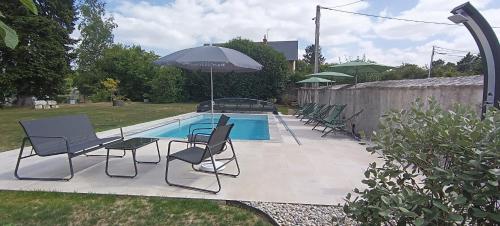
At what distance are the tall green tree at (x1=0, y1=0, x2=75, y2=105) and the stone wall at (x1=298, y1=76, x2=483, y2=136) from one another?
749 inches

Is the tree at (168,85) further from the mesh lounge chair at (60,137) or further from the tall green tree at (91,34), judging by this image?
the mesh lounge chair at (60,137)

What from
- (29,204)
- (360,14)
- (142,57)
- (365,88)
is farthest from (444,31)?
(142,57)

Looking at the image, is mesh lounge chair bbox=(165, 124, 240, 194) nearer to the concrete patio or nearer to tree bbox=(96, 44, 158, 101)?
the concrete patio

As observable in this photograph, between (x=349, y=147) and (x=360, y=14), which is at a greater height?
(x=360, y=14)

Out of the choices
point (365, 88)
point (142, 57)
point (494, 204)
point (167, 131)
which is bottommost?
point (167, 131)

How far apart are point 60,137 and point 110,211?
1.55m

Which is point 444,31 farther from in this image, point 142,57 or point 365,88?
point 142,57

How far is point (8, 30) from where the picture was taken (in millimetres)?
806

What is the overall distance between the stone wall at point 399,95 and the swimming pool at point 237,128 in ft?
9.60

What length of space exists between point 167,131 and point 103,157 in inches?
187

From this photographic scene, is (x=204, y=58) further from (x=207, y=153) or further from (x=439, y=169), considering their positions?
(x=439, y=169)

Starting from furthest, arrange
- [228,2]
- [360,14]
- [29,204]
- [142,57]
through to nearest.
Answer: [142,57] < [360,14] < [228,2] < [29,204]

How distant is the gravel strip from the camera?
3.22 meters

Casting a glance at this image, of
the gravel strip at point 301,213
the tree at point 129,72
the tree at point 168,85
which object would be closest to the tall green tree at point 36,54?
the tree at point 129,72
